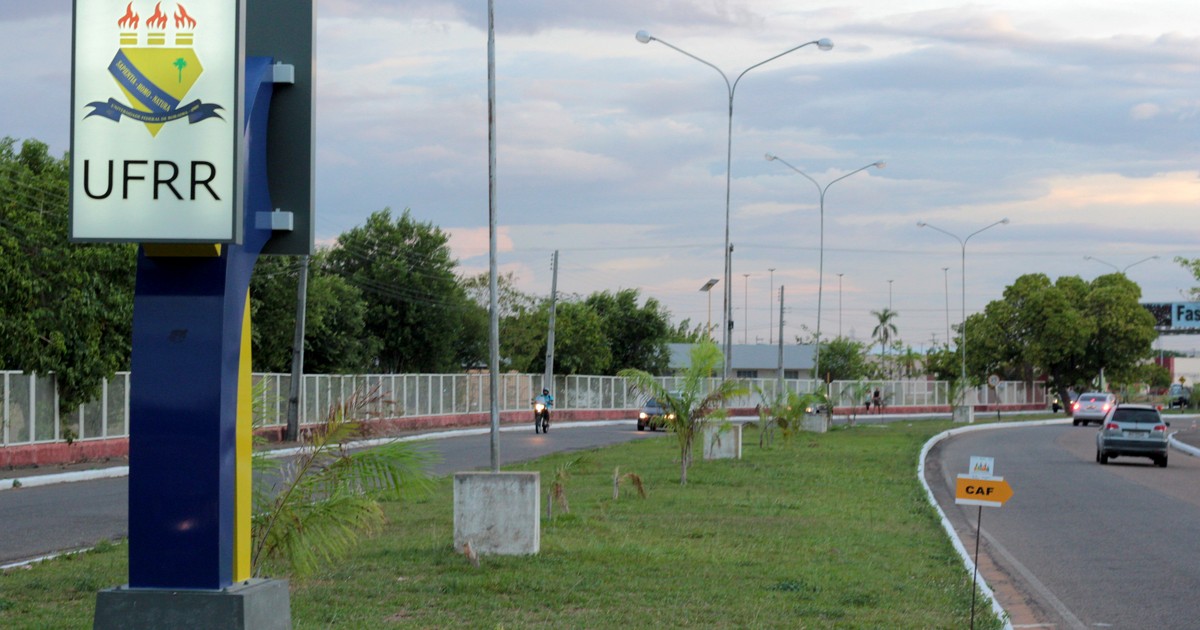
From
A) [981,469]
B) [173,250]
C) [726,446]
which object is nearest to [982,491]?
[981,469]

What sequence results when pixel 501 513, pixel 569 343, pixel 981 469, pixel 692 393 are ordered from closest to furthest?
pixel 981 469 → pixel 501 513 → pixel 692 393 → pixel 569 343

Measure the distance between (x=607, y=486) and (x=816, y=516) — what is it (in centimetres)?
528

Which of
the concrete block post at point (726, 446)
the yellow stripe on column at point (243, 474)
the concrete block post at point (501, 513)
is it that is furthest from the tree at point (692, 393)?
the yellow stripe on column at point (243, 474)

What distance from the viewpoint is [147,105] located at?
7965 millimetres

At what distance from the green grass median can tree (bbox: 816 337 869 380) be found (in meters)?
98.7

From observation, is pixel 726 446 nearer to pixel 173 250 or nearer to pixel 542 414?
pixel 542 414

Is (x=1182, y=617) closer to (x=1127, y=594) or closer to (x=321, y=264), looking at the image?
(x=1127, y=594)

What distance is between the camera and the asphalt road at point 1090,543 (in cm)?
1162

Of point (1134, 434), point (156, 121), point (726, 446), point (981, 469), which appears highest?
point (156, 121)

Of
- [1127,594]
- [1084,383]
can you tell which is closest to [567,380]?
[1084,383]

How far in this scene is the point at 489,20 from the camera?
47.5 feet

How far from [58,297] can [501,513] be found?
21.8 m

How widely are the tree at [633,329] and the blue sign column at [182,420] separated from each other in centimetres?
8083

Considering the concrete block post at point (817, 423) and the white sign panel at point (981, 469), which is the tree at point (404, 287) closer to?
the concrete block post at point (817, 423)
